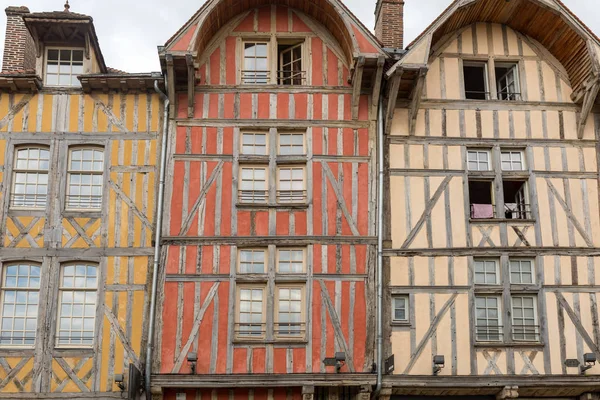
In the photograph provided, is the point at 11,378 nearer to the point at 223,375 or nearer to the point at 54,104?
the point at 223,375

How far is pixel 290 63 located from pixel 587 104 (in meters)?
5.98

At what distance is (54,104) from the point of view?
718 inches

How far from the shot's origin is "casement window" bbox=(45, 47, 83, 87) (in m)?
18.5

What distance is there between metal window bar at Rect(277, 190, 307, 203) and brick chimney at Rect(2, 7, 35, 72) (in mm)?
5984

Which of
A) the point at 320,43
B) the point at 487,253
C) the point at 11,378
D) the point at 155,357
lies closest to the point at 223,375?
the point at 155,357

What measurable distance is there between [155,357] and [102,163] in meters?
4.01

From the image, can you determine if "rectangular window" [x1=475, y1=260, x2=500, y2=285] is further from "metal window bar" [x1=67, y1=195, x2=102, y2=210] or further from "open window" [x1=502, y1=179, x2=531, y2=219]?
"metal window bar" [x1=67, y1=195, x2=102, y2=210]

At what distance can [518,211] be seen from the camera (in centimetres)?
1803

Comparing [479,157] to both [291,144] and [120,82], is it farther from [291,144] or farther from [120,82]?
[120,82]

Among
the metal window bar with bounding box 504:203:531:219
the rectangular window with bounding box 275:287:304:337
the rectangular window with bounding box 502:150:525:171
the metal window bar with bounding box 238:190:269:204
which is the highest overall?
the rectangular window with bounding box 502:150:525:171

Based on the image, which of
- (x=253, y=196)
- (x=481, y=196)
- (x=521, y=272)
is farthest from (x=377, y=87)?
(x=521, y=272)

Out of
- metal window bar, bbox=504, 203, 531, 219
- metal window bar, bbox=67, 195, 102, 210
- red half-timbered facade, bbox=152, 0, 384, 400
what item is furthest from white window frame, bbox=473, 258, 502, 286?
metal window bar, bbox=67, 195, 102, 210

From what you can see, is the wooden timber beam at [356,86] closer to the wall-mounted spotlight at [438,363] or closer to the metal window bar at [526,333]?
the wall-mounted spotlight at [438,363]

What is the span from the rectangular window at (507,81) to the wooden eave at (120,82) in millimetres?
6965
